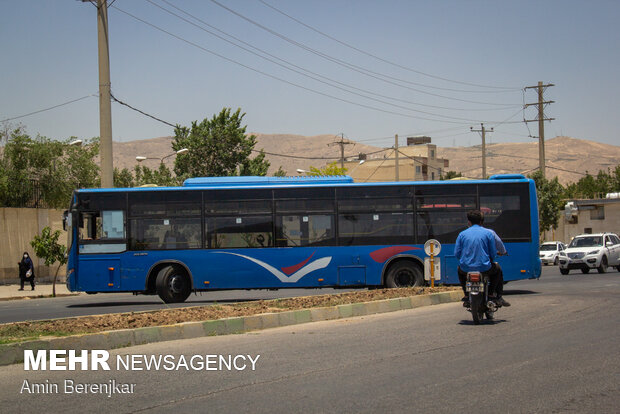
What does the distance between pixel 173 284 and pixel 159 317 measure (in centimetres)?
724

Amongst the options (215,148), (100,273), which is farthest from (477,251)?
(215,148)

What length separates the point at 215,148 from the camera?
54.0 m

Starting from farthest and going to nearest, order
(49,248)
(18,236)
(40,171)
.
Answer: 1. (40,171)
2. (18,236)
3. (49,248)

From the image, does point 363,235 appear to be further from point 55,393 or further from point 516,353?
point 55,393

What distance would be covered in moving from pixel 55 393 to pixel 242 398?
77.6 inches

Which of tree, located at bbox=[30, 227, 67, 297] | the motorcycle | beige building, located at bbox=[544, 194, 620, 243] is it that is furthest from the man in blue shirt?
beige building, located at bbox=[544, 194, 620, 243]

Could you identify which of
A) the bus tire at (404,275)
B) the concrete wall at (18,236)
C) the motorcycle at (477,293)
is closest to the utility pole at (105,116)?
the concrete wall at (18,236)

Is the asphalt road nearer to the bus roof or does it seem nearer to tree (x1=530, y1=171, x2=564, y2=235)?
the bus roof

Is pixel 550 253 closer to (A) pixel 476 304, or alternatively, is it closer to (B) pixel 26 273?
(B) pixel 26 273

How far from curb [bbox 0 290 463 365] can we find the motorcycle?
2879mm

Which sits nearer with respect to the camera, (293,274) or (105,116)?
(293,274)

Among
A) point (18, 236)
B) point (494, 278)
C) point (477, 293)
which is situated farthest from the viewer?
point (18, 236)

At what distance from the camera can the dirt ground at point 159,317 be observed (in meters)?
10.2

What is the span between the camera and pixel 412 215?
758 inches
